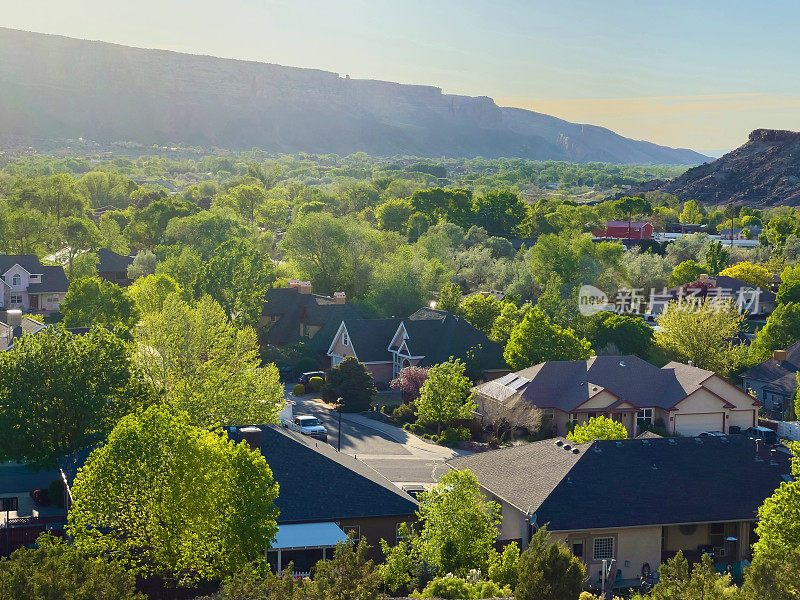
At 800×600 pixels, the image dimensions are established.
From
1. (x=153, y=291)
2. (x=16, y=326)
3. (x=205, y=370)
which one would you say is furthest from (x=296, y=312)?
(x=205, y=370)

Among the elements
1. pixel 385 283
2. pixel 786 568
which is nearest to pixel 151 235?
pixel 385 283

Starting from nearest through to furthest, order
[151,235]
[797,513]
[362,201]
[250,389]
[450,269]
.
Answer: [797,513] → [250,389] → [450,269] → [151,235] → [362,201]

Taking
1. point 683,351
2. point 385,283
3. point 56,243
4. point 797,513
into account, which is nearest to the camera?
point 797,513

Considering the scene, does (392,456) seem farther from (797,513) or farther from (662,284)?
(662,284)

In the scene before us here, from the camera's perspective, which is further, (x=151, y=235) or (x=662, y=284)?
(x=151, y=235)

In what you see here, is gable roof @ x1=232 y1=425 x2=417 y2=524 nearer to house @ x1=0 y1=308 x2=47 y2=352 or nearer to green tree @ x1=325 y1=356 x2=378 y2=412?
green tree @ x1=325 y1=356 x2=378 y2=412

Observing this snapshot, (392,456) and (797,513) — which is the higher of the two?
(797,513)

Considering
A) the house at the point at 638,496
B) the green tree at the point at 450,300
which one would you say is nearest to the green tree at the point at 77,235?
the green tree at the point at 450,300
